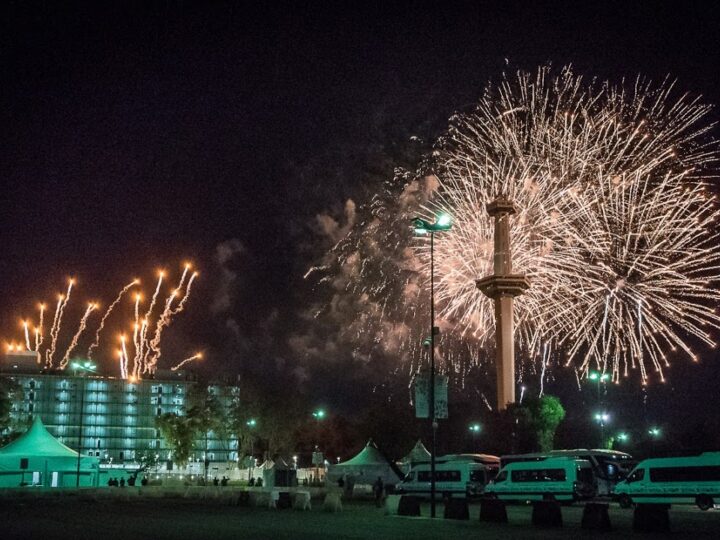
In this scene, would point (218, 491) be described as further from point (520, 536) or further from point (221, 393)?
point (221, 393)

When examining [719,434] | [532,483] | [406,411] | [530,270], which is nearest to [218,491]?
[532,483]

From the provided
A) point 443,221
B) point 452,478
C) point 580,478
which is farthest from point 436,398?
point 452,478

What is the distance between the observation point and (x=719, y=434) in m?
84.0

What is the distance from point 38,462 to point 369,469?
77.7 feet

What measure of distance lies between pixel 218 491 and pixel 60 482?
19783mm

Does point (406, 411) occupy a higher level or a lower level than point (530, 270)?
lower

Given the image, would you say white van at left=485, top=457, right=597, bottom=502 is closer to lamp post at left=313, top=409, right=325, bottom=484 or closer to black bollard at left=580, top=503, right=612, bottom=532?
black bollard at left=580, top=503, right=612, bottom=532

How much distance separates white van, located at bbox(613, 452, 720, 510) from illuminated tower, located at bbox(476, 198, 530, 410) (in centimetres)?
2456

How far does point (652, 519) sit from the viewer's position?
2364cm

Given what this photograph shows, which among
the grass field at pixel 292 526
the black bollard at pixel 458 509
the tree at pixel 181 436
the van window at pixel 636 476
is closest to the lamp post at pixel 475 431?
the van window at pixel 636 476

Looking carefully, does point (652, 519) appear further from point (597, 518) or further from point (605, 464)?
point (605, 464)

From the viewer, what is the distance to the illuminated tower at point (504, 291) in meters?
61.0

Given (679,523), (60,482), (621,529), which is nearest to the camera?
(621,529)

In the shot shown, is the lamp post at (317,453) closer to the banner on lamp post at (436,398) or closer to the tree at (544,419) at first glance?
the tree at (544,419)
